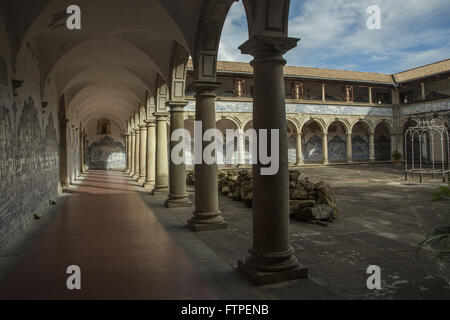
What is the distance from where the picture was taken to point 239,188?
1112 centimetres

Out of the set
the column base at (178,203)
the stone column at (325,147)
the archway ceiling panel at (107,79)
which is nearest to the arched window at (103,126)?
the archway ceiling panel at (107,79)

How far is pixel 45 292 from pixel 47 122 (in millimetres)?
8716

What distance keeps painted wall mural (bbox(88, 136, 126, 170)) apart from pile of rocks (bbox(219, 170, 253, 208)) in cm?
2136

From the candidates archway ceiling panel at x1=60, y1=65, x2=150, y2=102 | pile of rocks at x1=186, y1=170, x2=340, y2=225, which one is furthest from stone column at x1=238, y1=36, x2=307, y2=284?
archway ceiling panel at x1=60, y1=65, x2=150, y2=102

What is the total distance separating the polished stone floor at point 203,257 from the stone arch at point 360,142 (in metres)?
24.4

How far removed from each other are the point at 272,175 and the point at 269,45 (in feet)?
4.94

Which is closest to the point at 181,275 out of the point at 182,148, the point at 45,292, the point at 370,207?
the point at 45,292

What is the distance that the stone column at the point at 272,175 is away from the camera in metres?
4.03

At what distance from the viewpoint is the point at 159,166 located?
1202 centimetres

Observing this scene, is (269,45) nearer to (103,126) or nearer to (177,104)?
(177,104)

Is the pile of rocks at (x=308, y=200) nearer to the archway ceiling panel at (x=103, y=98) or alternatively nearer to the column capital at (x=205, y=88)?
the column capital at (x=205, y=88)

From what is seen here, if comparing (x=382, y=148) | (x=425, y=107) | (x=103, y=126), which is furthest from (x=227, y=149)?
(x=425, y=107)

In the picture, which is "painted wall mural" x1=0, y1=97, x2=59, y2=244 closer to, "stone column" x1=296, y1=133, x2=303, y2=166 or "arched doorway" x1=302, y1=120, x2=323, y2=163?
"stone column" x1=296, y1=133, x2=303, y2=166
